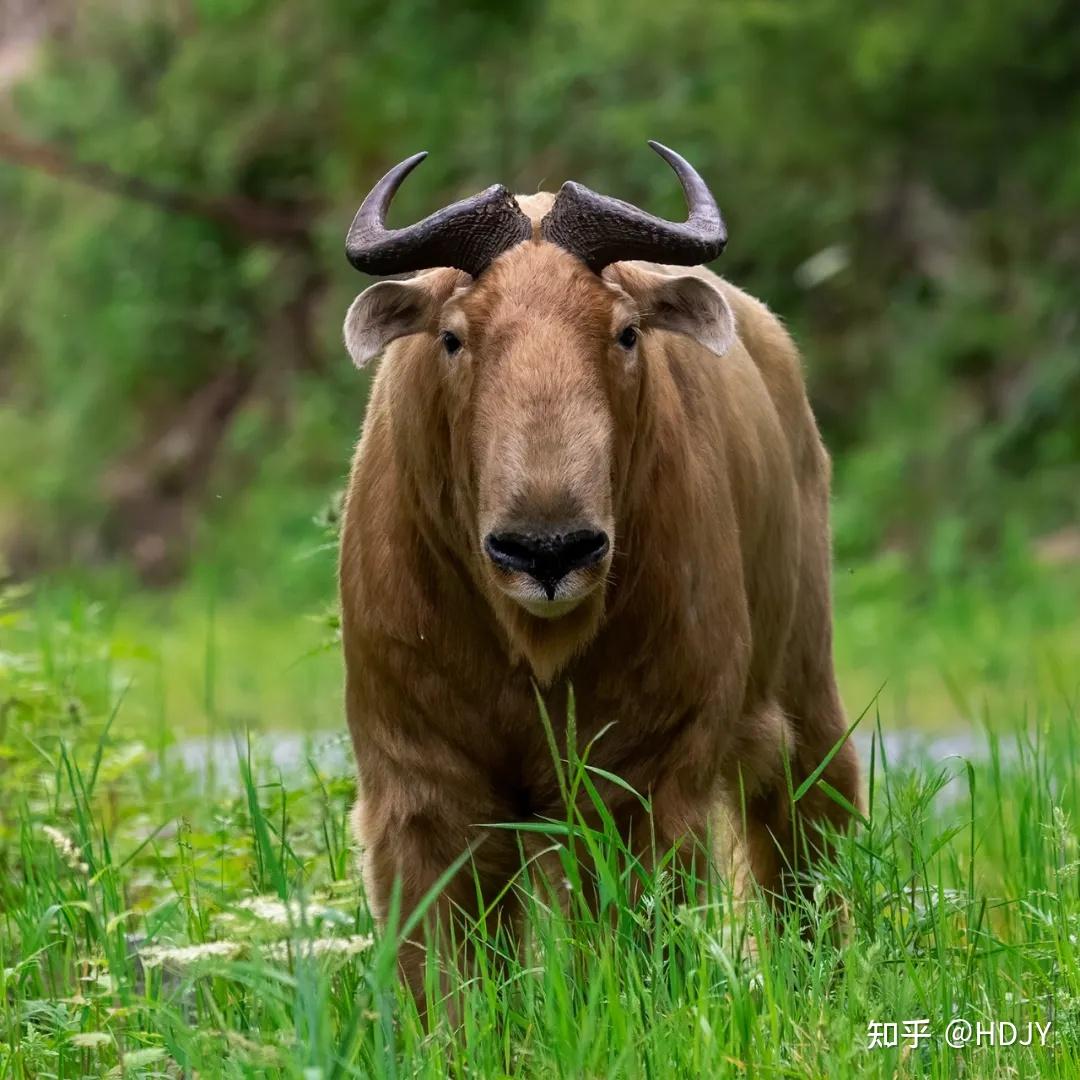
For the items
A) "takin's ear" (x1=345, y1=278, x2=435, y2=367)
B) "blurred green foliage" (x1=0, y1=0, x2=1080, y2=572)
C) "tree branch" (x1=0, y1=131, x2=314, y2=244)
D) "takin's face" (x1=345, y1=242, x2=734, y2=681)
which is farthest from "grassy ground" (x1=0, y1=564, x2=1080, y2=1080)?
"tree branch" (x1=0, y1=131, x2=314, y2=244)

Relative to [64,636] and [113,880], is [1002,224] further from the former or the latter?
[113,880]

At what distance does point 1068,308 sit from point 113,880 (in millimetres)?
11887

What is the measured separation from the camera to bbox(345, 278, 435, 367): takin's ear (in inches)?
196

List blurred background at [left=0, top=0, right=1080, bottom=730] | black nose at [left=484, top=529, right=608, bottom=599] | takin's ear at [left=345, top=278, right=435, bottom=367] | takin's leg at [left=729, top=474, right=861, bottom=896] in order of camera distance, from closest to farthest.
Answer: black nose at [left=484, top=529, right=608, bottom=599], takin's ear at [left=345, top=278, right=435, bottom=367], takin's leg at [left=729, top=474, right=861, bottom=896], blurred background at [left=0, top=0, right=1080, bottom=730]

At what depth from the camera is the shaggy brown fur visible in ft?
15.7

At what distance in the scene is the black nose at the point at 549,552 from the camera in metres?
4.29

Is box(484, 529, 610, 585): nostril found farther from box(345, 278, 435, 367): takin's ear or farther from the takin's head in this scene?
box(345, 278, 435, 367): takin's ear

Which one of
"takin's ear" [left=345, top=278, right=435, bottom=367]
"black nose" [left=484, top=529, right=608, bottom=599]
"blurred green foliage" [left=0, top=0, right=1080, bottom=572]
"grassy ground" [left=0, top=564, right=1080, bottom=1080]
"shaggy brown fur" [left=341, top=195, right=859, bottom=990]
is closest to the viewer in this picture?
"grassy ground" [left=0, top=564, right=1080, bottom=1080]

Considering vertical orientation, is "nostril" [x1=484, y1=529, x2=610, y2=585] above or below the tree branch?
below

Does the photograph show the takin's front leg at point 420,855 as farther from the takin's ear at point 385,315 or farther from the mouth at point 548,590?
the takin's ear at point 385,315

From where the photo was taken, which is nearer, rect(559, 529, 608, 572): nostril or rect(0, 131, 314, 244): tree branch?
rect(559, 529, 608, 572): nostril

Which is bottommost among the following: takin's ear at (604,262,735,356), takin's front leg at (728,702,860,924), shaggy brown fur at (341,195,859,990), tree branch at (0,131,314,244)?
takin's front leg at (728,702,860,924)

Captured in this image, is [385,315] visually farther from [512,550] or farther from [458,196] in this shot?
[458,196]

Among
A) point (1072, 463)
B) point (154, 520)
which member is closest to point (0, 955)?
point (1072, 463)
